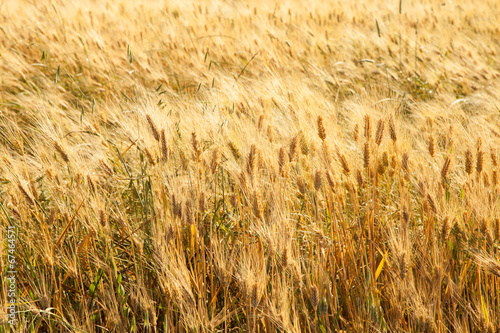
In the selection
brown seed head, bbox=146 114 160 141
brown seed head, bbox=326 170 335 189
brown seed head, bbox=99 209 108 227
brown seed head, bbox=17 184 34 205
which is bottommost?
brown seed head, bbox=99 209 108 227

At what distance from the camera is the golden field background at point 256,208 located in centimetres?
111

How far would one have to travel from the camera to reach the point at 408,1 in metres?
6.64

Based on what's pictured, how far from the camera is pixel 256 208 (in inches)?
48.1

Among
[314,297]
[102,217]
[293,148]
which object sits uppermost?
[293,148]

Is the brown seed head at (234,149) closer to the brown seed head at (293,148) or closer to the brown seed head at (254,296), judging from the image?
the brown seed head at (293,148)

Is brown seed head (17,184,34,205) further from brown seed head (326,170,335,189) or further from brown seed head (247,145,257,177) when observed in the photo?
brown seed head (326,170,335,189)

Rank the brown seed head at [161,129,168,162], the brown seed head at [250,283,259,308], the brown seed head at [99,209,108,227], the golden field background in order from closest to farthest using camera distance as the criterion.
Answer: the brown seed head at [250,283,259,308] < the golden field background < the brown seed head at [99,209,108,227] < the brown seed head at [161,129,168,162]

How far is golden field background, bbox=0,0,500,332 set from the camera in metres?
1.11

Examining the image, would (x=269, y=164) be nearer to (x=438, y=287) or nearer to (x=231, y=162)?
(x=231, y=162)

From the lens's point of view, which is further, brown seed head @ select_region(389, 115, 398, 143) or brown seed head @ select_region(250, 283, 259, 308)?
brown seed head @ select_region(389, 115, 398, 143)

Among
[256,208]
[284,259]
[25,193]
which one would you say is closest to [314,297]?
[284,259]

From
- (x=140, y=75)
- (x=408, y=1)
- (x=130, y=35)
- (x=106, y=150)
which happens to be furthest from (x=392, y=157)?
(x=408, y=1)

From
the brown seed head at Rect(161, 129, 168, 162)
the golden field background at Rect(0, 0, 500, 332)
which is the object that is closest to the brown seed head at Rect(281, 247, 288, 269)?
the golden field background at Rect(0, 0, 500, 332)

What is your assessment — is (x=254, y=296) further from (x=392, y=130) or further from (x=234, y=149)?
(x=392, y=130)
